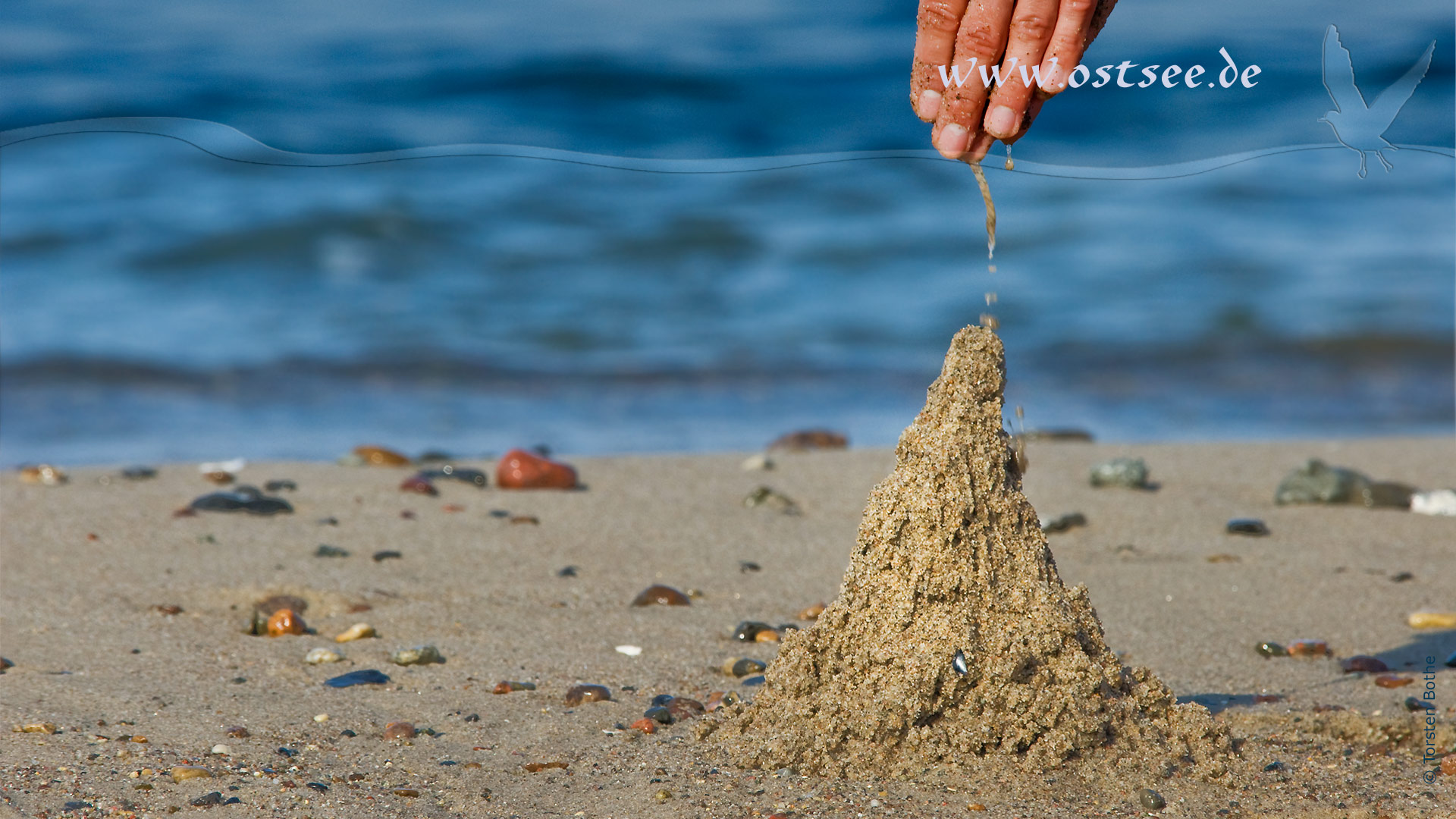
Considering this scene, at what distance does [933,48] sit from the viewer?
174cm

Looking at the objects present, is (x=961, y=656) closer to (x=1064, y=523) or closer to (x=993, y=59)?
(x=993, y=59)

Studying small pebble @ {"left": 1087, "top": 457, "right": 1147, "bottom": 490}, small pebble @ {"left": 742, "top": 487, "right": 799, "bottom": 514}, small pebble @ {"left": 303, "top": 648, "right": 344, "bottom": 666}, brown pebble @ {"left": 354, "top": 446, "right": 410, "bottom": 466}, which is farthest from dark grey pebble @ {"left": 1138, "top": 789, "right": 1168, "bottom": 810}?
brown pebble @ {"left": 354, "top": 446, "right": 410, "bottom": 466}

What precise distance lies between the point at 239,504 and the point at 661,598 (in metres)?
1.51

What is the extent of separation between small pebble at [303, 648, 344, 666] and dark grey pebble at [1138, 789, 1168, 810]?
5.41 feet

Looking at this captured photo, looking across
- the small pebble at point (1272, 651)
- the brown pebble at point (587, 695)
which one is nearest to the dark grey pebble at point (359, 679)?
the brown pebble at point (587, 695)

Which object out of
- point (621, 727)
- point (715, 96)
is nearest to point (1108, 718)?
point (621, 727)

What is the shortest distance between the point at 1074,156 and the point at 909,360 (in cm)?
234

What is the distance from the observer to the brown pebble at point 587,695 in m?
2.43

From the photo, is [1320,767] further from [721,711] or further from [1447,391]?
[1447,391]

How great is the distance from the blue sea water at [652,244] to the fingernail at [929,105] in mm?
3742

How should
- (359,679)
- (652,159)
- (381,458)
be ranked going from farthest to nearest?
(381,458) < (652,159) < (359,679)

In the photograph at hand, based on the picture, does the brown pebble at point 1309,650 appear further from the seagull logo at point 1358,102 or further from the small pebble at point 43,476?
the small pebble at point 43,476

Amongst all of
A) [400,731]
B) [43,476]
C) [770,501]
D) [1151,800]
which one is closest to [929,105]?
[1151,800]

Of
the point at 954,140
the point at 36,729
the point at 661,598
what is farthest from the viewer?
the point at 661,598
